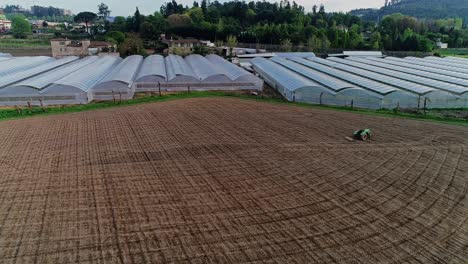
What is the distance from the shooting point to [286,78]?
20953mm

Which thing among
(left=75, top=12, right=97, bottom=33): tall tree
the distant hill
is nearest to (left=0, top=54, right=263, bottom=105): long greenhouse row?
(left=75, top=12, right=97, bottom=33): tall tree

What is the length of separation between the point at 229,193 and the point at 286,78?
46.1 feet

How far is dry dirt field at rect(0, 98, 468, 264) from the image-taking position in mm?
6121

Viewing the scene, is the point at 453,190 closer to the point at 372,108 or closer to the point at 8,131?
the point at 372,108

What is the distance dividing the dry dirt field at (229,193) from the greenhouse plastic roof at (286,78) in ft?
19.0

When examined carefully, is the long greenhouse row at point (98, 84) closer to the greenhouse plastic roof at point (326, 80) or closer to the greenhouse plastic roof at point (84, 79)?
the greenhouse plastic roof at point (84, 79)

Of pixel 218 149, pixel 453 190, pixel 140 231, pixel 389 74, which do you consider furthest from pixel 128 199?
pixel 389 74

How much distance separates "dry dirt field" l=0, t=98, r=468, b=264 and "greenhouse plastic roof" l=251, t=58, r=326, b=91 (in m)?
5.78

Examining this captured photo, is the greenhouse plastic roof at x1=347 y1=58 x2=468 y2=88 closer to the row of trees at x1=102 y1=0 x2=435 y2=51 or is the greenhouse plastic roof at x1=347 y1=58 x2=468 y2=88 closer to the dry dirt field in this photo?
the dry dirt field

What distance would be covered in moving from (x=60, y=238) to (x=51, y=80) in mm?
14480

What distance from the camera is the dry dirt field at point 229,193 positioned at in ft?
20.1

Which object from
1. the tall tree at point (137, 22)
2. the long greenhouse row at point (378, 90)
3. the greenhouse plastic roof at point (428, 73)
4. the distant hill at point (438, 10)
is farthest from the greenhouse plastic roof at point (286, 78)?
the distant hill at point (438, 10)

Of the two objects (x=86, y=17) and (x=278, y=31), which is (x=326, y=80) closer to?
(x=278, y=31)

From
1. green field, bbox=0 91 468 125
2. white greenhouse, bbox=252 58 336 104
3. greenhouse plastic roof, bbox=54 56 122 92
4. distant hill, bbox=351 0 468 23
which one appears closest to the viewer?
green field, bbox=0 91 468 125
